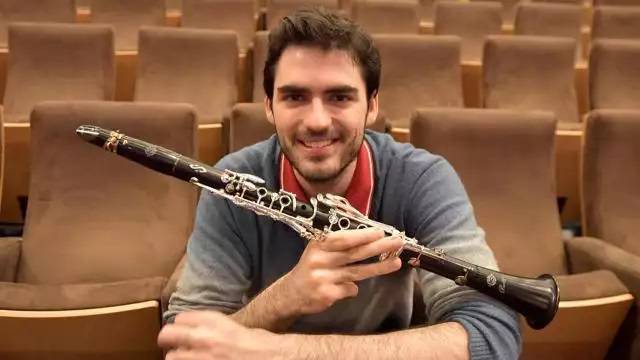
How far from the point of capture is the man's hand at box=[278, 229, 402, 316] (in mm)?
356

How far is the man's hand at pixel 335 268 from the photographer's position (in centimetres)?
36

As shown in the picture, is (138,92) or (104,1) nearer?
(138,92)

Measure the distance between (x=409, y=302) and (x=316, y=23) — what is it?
25cm

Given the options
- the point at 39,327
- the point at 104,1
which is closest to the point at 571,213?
the point at 39,327

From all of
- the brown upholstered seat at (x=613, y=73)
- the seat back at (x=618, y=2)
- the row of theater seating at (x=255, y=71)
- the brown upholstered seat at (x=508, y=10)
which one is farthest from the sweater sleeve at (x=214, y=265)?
the seat back at (x=618, y=2)

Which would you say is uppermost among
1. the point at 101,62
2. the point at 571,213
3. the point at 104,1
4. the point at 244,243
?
the point at 104,1

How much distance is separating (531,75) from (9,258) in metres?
0.96

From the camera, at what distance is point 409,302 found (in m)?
0.49

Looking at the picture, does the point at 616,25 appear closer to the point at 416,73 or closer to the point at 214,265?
the point at 416,73

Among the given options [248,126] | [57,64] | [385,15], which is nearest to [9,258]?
[248,126]

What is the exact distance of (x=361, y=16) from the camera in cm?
138

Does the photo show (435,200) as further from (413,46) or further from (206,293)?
(413,46)

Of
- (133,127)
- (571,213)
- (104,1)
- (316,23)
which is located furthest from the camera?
(104,1)

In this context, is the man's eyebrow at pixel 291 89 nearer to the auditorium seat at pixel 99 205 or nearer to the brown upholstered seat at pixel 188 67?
the auditorium seat at pixel 99 205
